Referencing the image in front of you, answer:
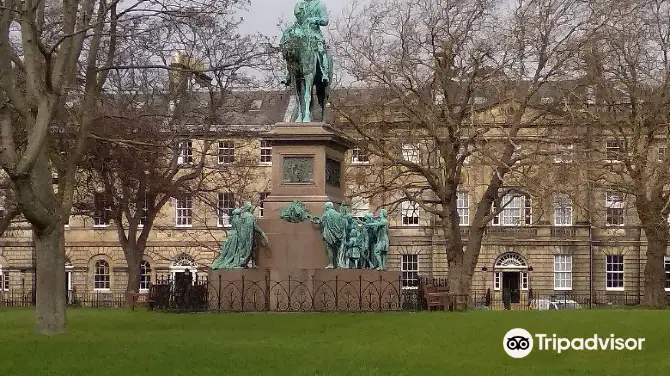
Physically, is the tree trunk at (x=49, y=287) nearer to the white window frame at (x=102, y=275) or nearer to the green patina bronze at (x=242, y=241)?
the green patina bronze at (x=242, y=241)

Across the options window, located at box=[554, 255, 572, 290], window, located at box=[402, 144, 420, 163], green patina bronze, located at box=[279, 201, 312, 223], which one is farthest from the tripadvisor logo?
window, located at box=[554, 255, 572, 290]

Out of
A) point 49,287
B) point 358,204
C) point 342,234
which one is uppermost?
point 358,204

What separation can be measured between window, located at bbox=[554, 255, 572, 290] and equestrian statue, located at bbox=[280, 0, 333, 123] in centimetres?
4095

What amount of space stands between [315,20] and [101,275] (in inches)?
1728

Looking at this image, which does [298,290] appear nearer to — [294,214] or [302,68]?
[294,214]

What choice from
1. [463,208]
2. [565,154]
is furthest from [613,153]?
[463,208]

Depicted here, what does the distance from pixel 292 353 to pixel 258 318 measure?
20.4ft

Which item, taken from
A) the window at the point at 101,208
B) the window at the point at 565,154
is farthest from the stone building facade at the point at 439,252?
the window at the point at 565,154

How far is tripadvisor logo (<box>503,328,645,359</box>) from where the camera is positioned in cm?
1658

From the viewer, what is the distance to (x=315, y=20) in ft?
85.9

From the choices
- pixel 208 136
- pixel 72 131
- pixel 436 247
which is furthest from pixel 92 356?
pixel 436 247

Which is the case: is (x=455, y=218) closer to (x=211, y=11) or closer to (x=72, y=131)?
(x=72, y=131)

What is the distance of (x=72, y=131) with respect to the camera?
31.6 m

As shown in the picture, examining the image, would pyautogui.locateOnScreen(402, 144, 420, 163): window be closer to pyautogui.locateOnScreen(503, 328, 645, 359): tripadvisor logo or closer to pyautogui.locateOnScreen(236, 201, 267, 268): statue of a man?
pyautogui.locateOnScreen(236, 201, 267, 268): statue of a man
